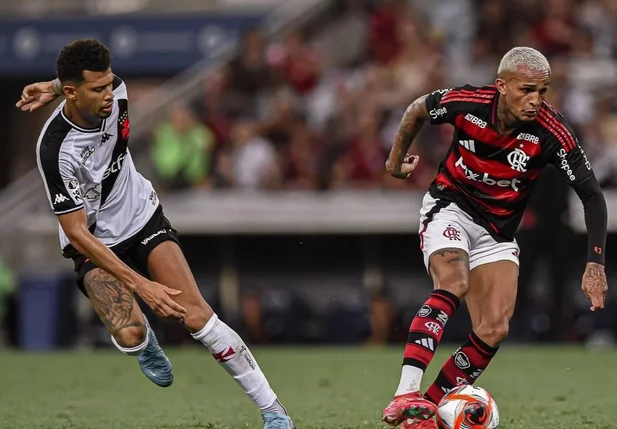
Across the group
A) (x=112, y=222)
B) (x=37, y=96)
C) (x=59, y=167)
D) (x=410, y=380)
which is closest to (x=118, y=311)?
(x=112, y=222)

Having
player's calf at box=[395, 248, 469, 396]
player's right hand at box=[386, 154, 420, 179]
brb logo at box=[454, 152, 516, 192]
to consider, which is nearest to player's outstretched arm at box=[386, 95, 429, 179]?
player's right hand at box=[386, 154, 420, 179]

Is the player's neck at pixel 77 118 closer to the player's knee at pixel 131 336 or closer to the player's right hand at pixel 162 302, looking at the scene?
the player's knee at pixel 131 336

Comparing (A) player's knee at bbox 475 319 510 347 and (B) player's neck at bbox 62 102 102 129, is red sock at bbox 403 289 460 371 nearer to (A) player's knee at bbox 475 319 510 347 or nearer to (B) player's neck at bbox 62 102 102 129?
(A) player's knee at bbox 475 319 510 347

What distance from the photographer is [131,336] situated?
309 inches

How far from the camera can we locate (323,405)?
969 cm

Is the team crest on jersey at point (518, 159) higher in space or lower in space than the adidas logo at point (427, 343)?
higher

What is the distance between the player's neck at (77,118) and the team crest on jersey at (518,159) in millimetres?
2561

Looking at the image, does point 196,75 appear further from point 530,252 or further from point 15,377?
point 15,377

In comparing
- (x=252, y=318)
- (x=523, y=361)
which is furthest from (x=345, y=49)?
(x=523, y=361)

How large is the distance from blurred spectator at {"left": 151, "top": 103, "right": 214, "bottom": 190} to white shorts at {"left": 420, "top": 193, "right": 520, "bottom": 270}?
384 inches

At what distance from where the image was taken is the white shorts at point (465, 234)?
8062 mm

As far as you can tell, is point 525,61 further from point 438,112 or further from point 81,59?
point 81,59

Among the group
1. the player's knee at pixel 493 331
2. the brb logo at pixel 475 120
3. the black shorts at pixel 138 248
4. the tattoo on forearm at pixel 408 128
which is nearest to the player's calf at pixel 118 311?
the black shorts at pixel 138 248

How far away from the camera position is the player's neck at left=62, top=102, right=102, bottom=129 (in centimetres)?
783
